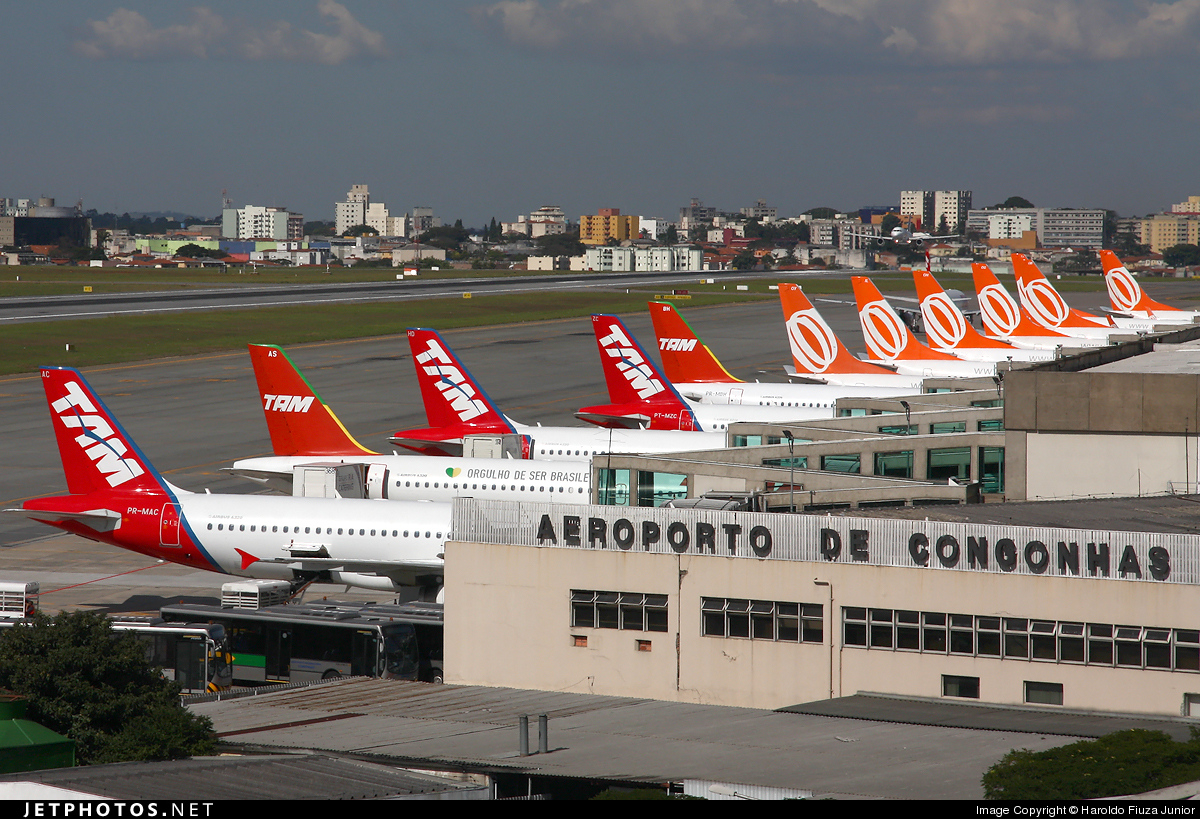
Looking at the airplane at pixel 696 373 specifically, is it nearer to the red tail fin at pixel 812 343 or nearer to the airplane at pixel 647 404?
the red tail fin at pixel 812 343

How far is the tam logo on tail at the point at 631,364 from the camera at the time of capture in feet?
237

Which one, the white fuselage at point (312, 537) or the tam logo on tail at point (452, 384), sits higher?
the tam logo on tail at point (452, 384)

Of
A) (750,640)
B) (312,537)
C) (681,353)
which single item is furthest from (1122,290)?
(750,640)

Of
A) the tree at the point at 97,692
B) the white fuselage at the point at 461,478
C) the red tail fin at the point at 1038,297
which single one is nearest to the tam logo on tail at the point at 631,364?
the white fuselage at the point at 461,478

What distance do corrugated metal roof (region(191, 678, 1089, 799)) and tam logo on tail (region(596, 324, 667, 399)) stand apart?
38637 millimetres

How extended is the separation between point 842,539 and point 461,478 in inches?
1018

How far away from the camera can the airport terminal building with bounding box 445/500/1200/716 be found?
3030 cm

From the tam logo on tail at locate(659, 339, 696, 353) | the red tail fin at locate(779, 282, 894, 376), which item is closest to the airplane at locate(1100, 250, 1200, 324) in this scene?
the red tail fin at locate(779, 282, 894, 376)

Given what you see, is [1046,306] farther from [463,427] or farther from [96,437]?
[96,437]

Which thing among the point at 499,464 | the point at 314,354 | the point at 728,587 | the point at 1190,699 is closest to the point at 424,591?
the point at 499,464

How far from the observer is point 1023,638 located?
102 ft

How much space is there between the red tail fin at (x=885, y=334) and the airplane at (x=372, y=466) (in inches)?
1541

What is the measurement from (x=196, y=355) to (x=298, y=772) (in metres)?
112

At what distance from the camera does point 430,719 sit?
1231 inches
